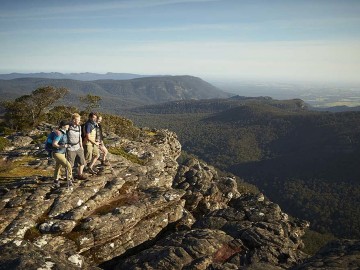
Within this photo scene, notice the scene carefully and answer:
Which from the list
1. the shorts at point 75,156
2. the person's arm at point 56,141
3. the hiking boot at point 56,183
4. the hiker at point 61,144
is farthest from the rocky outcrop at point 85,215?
the person's arm at point 56,141

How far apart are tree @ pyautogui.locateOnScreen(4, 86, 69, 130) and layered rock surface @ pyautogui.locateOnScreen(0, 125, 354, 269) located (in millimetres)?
40084

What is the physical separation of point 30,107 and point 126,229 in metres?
55.6

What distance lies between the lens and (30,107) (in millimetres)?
65938

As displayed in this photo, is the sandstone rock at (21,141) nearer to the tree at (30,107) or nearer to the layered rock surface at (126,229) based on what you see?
the layered rock surface at (126,229)

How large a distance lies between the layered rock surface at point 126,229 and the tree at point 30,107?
132 ft

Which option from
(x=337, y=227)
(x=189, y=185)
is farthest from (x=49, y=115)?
(x=337, y=227)

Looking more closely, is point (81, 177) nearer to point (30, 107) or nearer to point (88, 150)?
point (88, 150)

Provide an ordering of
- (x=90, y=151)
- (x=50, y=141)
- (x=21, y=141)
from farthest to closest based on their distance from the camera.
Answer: (x=21, y=141)
(x=90, y=151)
(x=50, y=141)

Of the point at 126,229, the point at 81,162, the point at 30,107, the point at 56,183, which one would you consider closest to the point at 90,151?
the point at 81,162

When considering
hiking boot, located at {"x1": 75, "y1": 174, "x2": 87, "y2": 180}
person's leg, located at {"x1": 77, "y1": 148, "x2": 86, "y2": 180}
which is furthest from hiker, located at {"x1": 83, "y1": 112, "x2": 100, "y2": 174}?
person's leg, located at {"x1": 77, "y1": 148, "x2": 86, "y2": 180}

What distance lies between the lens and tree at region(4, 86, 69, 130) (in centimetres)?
6400

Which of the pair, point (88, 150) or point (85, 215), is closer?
point (85, 215)

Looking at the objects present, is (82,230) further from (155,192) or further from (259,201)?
(259,201)

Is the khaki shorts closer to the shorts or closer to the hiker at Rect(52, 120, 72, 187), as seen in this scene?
the shorts
